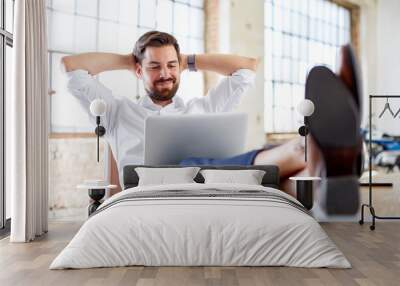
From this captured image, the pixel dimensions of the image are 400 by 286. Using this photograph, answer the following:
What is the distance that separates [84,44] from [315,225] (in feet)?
12.3

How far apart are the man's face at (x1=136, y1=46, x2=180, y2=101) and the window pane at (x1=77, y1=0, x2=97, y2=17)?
788 mm

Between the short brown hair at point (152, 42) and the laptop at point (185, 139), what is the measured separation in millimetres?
787

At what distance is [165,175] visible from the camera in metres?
6.35

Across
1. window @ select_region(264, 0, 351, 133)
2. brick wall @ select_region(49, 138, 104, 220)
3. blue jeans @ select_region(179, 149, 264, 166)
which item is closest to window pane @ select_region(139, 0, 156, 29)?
window @ select_region(264, 0, 351, 133)

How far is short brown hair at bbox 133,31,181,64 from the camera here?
6852 mm

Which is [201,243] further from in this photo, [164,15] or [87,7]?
[87,7]

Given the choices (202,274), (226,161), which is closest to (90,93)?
(226,161)

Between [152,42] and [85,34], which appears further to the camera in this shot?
[152,42]

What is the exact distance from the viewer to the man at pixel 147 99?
679cm

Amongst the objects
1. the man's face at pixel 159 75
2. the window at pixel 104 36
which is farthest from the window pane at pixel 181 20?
the man's face at pixel 159 75

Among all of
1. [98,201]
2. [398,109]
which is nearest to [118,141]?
[98,201]

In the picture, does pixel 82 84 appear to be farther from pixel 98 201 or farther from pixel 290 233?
pixel 290 233

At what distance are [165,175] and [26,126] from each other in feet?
5.24

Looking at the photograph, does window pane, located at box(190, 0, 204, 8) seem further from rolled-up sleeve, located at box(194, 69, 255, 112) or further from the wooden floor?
the wooden floor
